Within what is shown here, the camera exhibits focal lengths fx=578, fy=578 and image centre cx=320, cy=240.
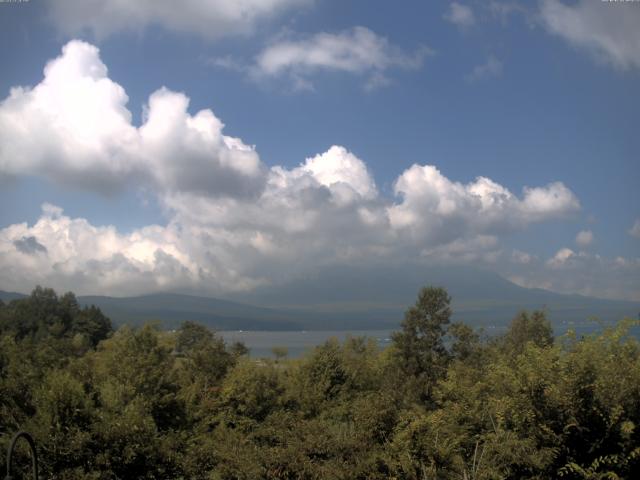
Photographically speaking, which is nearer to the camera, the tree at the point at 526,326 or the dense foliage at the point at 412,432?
the dense foliage at the point at 412,432

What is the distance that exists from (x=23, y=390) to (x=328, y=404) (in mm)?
18610

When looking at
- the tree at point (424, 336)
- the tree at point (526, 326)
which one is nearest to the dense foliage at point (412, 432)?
the tree at point (424, 336)

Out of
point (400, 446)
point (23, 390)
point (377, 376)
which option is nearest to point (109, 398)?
point (23, 390)

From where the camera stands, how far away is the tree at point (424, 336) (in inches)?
1694

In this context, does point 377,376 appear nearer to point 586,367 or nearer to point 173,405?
point 173,405

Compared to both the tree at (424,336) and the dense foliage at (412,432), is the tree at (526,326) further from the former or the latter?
the dense foliage at (412,432)

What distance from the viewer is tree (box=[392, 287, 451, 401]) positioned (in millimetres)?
43031

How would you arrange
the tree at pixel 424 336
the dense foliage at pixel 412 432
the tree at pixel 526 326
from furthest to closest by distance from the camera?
the tree at pixel 526 326, the tree at pixel 424 336, the dense foliage at pixel 412 432

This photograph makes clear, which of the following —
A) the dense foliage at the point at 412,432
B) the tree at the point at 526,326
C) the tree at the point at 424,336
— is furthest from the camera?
the tree at the point at 526,326

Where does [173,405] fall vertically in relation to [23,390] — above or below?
below

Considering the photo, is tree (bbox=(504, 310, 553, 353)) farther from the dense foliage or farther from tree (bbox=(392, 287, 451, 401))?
the dense foliage

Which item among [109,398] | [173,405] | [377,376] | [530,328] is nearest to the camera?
[109,398]

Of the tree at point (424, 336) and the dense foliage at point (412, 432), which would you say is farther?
the tree at point (424, 336)

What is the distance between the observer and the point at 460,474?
11227 mm
